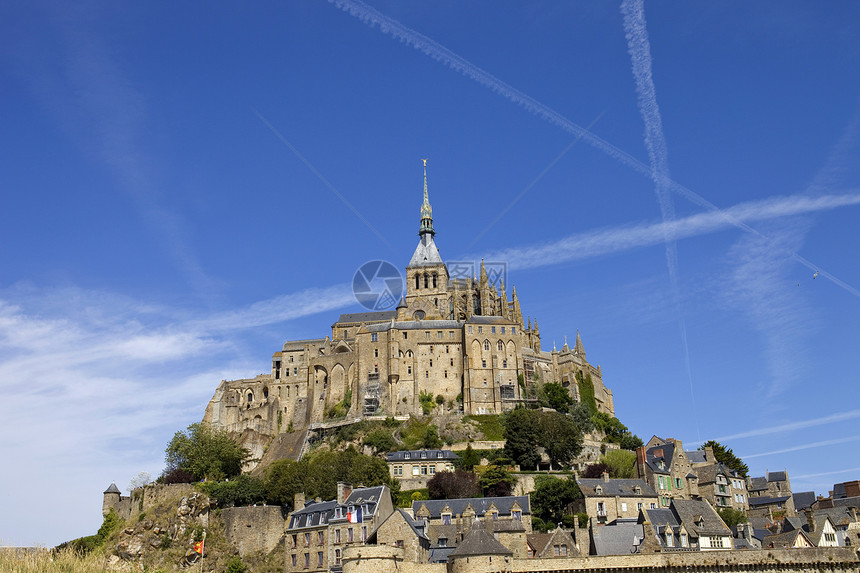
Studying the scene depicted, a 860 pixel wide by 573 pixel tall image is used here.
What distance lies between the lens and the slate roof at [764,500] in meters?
78.7

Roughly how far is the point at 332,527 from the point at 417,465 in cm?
2097

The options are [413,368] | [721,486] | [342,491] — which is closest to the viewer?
[342,491]

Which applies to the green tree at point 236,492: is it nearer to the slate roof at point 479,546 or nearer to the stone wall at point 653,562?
the stone wall at point 653,562

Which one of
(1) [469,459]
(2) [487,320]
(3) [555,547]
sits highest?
(2) [487,320]

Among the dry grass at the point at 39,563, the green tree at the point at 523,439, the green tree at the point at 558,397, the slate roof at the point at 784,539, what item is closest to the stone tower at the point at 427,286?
the green tree at the point at 558,397

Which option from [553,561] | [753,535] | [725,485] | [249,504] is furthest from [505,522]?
[725,485]

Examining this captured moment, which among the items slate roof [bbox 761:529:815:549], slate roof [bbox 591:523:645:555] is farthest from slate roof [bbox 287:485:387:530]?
slate roof [bbox 761:529:815:549]

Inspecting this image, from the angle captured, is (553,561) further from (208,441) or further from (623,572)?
(208,441)

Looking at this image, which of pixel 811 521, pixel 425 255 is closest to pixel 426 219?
pixel 425 255

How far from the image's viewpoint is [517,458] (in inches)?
3157

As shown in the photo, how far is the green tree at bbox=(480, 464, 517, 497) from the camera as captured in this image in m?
72.8

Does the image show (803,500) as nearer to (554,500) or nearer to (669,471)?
(669,471)

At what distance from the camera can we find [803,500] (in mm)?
81062

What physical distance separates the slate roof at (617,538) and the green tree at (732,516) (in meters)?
14.4
